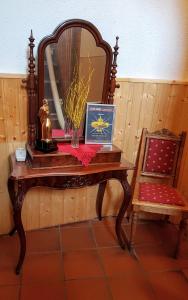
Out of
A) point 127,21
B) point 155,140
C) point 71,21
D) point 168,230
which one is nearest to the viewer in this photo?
point 71,21

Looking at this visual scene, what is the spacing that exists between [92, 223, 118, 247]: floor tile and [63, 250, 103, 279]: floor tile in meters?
0.14

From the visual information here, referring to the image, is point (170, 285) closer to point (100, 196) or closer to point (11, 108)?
point (100, 196)

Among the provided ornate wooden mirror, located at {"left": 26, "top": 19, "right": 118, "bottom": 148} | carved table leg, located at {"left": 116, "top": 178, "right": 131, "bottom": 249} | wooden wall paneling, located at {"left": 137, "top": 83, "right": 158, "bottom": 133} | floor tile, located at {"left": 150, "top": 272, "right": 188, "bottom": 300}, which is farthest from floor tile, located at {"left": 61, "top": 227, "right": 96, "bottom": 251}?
wooden wall paneling, located at {"left": 137, "top": 83, "right": 158, "bottom": 133}

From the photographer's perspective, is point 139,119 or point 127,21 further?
point 139,119

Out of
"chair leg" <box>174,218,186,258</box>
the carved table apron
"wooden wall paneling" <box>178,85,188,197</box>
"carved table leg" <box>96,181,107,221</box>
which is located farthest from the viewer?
"carved table leg" <box>96,181,107,221</box>

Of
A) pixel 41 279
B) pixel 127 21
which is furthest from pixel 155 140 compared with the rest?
pixel 41 279

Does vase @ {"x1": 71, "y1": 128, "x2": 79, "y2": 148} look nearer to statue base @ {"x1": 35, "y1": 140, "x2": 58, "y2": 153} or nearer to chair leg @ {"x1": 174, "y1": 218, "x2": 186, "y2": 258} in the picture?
statue base @ {"x1": 35, "y1": 140, "x2": 58, "y2": 153}

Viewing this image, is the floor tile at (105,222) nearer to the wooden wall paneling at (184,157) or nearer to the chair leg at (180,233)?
the chair leg at (180,233)

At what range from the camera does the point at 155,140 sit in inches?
83.4

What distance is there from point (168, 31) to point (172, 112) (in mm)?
653

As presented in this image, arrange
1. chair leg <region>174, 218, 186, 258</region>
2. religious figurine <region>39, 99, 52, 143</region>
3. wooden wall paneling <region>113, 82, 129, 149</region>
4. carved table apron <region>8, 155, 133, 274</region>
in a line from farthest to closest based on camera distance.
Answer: wooden wall paneling <region>113, 82, 129, 149</region> < chair leg <region>174, 218, 186, 258</region> < religious figurine <region>39, 99, 52, 143</region> < carved table apron <region>8, 155, 133, 274</region>

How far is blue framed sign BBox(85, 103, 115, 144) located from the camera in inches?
72.5

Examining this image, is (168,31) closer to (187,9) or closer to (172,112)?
(187,9)

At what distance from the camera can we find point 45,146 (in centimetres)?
167
